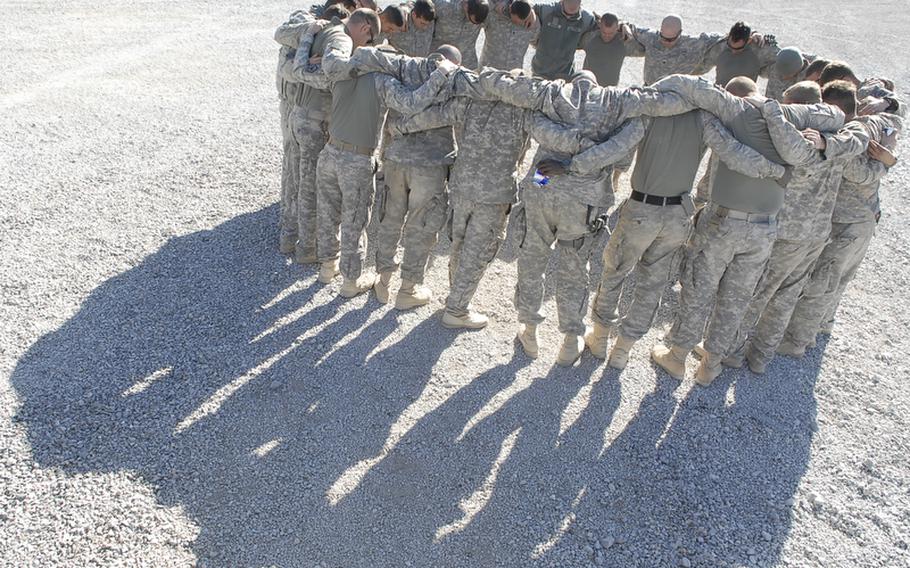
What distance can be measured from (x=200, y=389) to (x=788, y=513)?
484cm

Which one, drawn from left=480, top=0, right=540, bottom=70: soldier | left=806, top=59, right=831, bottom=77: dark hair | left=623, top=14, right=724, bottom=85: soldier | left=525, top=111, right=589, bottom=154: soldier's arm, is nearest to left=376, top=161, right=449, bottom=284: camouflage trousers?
left=525, top=111, right=589, bottom=154: soldier's arm

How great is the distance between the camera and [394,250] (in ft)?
22.7

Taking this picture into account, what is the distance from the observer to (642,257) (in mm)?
5988

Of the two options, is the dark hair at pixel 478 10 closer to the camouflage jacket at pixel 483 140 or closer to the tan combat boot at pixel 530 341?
the camouflage jacket at pixel 483 140

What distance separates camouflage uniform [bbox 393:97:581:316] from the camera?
5.82 metres

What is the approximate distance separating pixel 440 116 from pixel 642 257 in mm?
2208

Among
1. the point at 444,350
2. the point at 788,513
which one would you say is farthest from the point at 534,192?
the point at 788,513

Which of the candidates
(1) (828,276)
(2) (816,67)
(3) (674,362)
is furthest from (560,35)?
(3) (674,362)

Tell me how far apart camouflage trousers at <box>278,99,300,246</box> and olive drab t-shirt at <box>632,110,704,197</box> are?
12.4 feet

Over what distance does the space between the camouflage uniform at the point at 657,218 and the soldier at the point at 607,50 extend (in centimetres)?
443

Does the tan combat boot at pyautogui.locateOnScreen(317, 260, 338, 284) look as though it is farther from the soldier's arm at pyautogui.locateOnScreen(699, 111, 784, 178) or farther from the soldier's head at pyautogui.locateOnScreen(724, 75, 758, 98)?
the soldier's head at pyautogui.locateOnScreen(724, 75, 758, 98)

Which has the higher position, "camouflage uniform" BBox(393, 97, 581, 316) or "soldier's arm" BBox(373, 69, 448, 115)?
"soldier's arm" BBox(373, 69, 448, 115)

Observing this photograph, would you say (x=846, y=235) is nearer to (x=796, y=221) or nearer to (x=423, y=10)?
(x=796, y=221)

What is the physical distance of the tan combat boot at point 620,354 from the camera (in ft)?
21.0
